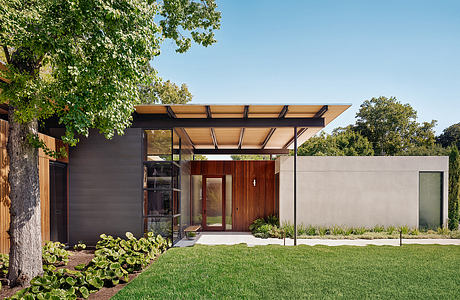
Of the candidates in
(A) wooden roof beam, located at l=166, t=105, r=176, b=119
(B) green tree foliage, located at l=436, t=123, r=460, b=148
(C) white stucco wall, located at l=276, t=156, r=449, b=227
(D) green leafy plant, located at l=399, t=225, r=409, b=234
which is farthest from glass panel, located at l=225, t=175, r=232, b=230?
(B) green tree foliage, located at l=436, t=123, r=460, b=148

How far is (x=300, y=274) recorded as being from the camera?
236 inches

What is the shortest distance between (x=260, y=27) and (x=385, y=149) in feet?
91.7

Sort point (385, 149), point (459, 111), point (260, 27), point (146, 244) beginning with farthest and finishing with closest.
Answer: point (459, 111) < point (385, 149) < point (260, 27) < point (146, 244)

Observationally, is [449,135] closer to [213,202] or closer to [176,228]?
[213,202]

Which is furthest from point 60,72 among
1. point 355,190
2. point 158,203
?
point 355,190

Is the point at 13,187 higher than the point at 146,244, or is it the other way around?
the point at 13,187

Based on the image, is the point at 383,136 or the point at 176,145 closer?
the point at 176,145

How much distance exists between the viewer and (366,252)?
7.90m

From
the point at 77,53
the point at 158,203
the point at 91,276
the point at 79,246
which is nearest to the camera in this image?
the point at 77,53

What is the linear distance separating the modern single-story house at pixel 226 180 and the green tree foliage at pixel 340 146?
1845 centimetres

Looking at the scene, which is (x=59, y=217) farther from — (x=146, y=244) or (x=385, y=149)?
(x=385, y=149)

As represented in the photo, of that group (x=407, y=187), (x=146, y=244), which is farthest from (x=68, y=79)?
(x=407, y=187)

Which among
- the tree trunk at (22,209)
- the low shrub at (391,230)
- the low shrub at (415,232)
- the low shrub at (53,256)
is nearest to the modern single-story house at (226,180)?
the low shrub at (391,230)

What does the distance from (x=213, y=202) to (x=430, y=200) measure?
7.75 metres
